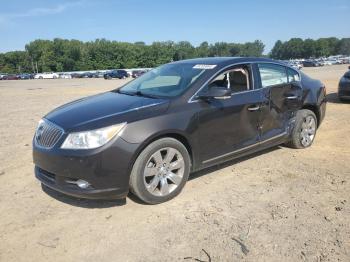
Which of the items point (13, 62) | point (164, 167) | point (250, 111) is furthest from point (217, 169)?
point (13, 62)

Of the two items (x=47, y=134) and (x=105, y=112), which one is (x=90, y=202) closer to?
(x=47, y=134)

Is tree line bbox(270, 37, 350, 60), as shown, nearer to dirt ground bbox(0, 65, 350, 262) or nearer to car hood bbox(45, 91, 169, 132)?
dirt ground bbox(0, 65, 350, 262)

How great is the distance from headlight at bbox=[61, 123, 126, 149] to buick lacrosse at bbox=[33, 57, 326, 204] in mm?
10

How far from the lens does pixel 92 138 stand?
4051 mm

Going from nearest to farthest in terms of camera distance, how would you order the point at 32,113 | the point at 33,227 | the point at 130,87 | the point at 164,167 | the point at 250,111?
1. the point at 33,227
2. the point at 164,167
3. the point at 250,111
4. the point at 130,87
5. the point at 32,113

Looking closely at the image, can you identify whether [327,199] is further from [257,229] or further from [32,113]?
[32,113]

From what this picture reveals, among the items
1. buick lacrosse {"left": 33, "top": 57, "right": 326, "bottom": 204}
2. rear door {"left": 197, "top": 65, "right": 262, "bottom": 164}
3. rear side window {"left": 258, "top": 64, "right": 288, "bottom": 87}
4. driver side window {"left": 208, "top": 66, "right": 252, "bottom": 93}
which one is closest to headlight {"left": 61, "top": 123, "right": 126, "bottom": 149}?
buick lacrosse {"left": 33, "top": 57, "right": 326, "bottom": 204}

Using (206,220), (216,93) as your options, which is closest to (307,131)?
(216,93)

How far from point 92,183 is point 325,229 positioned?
2.37m

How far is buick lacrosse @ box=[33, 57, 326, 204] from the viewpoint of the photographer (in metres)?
4.07

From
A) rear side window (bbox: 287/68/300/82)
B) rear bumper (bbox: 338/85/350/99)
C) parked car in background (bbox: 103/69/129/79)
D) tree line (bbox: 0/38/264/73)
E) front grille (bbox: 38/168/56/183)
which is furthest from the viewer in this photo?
tree line (bbox: 0/38/264/73)

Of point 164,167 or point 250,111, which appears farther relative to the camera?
point 250,111

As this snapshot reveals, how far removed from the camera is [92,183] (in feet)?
13.3

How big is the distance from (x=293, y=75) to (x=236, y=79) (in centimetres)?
146
